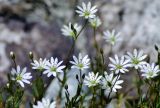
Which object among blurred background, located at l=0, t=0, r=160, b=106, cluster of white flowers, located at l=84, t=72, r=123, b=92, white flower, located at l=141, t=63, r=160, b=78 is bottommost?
cluster of white flowers, located at l=84, t=72, r=123, b=92

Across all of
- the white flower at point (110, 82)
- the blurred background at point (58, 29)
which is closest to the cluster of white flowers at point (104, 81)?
the white flower at point (110, 82)

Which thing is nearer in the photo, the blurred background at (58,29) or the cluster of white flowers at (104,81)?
the cluster of white flowers at (104,81)

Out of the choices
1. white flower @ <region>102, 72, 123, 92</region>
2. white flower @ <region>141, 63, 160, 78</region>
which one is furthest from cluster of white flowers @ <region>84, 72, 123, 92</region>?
white flower @ <region>141, 63, 160, 78</region>

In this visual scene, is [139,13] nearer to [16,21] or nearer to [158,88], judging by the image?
[16,21]

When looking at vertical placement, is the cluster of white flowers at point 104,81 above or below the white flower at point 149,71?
below

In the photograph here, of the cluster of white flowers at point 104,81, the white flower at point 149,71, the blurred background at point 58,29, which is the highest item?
the blurred background at point 58,29

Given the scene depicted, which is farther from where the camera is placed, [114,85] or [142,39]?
[142,39]

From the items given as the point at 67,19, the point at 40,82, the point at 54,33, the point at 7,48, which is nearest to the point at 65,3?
the point at 67,19

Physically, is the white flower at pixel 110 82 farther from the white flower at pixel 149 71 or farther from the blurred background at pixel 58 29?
the blurred background at pixel 58 29

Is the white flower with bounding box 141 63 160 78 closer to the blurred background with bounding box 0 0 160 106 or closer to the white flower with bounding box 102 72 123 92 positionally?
the white flower with bounding box 102 72 123 92
